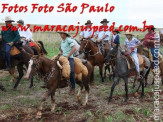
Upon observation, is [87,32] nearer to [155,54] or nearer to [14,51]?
[155,54]

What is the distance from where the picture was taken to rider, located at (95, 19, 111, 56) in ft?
38.6

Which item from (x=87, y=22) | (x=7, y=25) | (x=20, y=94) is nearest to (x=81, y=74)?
(x=20, y=94)

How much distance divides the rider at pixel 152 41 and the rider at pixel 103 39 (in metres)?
2.19

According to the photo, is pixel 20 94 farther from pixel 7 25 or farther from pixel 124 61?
pixel 124 61

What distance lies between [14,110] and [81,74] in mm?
2387

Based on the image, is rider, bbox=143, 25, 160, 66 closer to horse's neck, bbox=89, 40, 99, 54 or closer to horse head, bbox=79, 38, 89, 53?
horse's neck, bbox=89, 40, 99, 54

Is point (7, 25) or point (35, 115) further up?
point (7, 25)

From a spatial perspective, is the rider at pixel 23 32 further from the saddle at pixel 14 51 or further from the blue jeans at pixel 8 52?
the blue jeans at pixel 8 52

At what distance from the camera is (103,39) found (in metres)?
12.2

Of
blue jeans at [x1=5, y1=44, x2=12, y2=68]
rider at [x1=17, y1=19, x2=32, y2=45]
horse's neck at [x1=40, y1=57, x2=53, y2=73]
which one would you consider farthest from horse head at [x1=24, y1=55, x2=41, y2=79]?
rider at [x1=17, y1=19, x2=32, y2=45]

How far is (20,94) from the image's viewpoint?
30.1ft

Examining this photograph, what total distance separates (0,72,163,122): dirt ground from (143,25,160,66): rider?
1.73 m

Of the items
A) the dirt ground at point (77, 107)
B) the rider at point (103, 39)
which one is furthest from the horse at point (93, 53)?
the dirt ground at point (77, 107)

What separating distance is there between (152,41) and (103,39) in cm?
293
